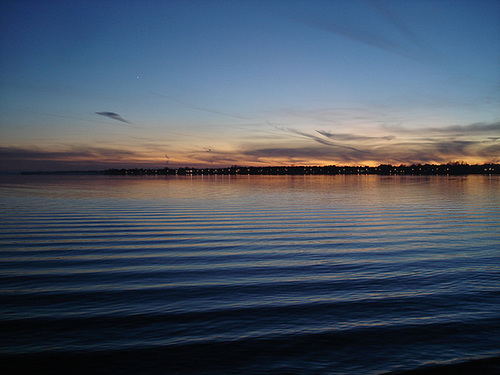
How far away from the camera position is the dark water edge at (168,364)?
596 cm

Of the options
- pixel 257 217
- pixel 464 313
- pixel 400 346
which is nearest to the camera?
pixel 400 346

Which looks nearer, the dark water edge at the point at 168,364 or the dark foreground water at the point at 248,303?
the dark water edge at the point at 168,364

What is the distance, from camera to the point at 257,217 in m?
27.1

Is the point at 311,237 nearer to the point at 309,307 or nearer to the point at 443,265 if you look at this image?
the point at 443,265

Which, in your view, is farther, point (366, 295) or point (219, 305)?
point (366, 295)

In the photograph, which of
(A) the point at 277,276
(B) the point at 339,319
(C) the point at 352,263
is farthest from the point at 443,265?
(B) the point at 339,319

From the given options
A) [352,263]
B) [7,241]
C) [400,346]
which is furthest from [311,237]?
[7,241]

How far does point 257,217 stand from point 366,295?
58.0 ft

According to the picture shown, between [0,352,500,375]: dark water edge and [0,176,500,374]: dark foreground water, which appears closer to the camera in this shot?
[0,352,500,375]: dark water edge

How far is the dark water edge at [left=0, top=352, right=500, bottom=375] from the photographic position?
5.96 metres

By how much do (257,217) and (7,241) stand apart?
15.3 m

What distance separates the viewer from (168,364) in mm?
6176

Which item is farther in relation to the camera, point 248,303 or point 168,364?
point 248,303

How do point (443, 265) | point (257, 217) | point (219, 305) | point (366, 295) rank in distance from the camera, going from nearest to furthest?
point (219, 305) → point (366, 295) → point (443, 265) → point (257, 217)
